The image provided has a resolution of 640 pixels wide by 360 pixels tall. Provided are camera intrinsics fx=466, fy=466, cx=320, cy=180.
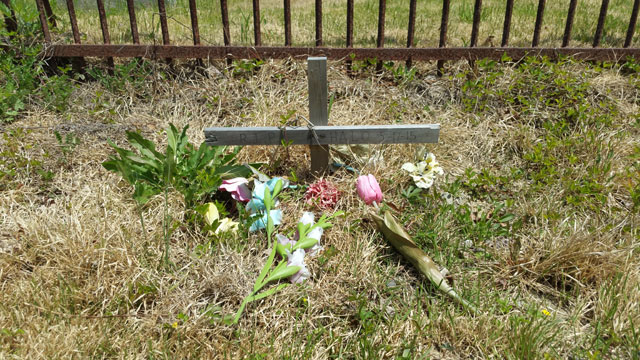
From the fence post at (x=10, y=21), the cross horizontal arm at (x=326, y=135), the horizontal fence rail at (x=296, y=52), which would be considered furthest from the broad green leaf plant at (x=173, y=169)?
the fence post at (x=10, y=21)

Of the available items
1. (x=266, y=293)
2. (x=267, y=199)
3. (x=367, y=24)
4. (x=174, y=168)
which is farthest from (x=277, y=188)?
(x=367, y=24)

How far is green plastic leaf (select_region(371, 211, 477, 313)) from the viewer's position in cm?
178

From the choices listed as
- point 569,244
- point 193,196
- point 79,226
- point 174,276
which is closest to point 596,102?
point 569,244

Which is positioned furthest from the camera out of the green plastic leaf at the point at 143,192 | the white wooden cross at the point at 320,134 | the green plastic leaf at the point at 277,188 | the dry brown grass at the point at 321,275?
the white wooden cross at the point at 320,134

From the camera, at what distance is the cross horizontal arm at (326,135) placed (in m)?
2.32

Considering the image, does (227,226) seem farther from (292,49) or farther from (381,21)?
(381,21)

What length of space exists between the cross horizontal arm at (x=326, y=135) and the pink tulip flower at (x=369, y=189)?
0.26m

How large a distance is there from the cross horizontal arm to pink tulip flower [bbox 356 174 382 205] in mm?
259

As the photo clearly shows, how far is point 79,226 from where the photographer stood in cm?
189

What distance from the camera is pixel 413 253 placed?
1.89 metres

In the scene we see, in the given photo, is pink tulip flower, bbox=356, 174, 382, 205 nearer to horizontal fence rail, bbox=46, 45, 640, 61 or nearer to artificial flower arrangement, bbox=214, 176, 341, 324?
artificial flower arrangement, bbox=214, 176, 341, 324

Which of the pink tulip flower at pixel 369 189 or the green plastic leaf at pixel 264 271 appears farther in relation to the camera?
the pink tulip flower at pixel 369 189

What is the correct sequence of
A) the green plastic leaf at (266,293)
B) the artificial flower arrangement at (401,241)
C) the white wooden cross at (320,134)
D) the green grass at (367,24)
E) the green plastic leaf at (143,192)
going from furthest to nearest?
the green grass at (367,24) → the white wooden cross at (320,134) → the green plastic leaf at (143,192) → the artificial flower arrangement at (401,241) → the green plastic leaf at (266,293)

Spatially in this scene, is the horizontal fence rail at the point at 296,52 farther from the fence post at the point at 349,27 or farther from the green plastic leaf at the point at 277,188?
the green plastic leaf at the point at 277,188
